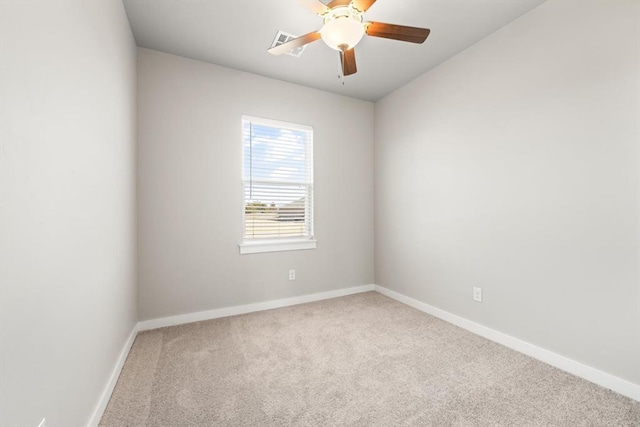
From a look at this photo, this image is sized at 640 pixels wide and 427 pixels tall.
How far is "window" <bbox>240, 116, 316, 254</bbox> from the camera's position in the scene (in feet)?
10.4

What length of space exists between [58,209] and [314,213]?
2641mm

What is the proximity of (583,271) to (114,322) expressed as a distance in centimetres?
325

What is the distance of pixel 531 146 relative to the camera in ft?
7.17

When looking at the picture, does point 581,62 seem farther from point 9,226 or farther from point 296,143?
point 9,226

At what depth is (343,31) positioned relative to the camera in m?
1.65

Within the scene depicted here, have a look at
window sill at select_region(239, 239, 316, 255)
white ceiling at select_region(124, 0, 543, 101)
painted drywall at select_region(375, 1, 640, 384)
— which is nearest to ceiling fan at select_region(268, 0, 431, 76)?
white ceiling at select_region(124, 0, 543, 101)

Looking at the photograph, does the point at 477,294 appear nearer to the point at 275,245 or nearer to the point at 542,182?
the point at 542,182

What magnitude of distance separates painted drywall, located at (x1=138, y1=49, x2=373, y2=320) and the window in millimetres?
92

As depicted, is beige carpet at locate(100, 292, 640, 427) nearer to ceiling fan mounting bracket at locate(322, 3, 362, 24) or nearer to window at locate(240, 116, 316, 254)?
window at locate(240, 116, 316, 254)

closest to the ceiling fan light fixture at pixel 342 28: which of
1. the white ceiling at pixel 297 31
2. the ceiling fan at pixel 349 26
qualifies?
the ceiling fan at pixel 349 26

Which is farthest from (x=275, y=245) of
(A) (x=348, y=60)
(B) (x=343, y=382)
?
(A) (x=348, y=60)

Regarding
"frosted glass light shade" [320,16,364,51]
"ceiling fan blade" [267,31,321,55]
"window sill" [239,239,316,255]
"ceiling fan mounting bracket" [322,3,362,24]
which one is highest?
"ceiling fan mounting bracket" [322,3,362,24]

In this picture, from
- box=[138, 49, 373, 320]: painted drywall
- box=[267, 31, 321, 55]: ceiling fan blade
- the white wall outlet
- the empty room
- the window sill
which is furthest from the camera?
the window sill

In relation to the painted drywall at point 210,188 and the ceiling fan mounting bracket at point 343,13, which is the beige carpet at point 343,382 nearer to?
the painted drywall at point 210,188
